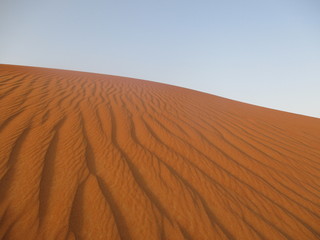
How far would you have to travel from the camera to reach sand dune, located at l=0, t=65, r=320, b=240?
1093mm

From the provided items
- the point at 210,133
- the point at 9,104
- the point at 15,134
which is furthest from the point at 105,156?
the point at 9,104

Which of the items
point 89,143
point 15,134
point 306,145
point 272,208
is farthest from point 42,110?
point 306,145

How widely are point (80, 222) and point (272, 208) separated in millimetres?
1310

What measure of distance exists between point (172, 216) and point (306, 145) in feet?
8.98

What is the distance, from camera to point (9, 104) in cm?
262

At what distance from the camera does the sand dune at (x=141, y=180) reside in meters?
1.09

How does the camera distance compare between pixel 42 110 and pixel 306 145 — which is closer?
pixel 42 110

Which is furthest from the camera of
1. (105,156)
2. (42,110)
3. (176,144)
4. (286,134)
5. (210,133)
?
(286,134)

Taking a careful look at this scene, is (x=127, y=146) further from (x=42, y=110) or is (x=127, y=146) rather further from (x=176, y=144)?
(x=42, y=110)

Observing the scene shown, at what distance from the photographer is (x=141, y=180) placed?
148cm

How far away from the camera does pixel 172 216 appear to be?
1197 millimetres

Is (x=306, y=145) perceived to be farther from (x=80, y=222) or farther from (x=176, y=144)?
(x=80, y=222)

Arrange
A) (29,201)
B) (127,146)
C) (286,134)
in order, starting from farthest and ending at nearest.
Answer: (286,134)
(127,146)
(29,201)

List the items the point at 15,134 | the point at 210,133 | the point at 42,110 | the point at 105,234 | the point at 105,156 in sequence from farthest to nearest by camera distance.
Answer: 1. the point at 210,133
2. the point at 42,110
3. the point at 15,134
4. the point at 105,156
5. the point at 105,234
